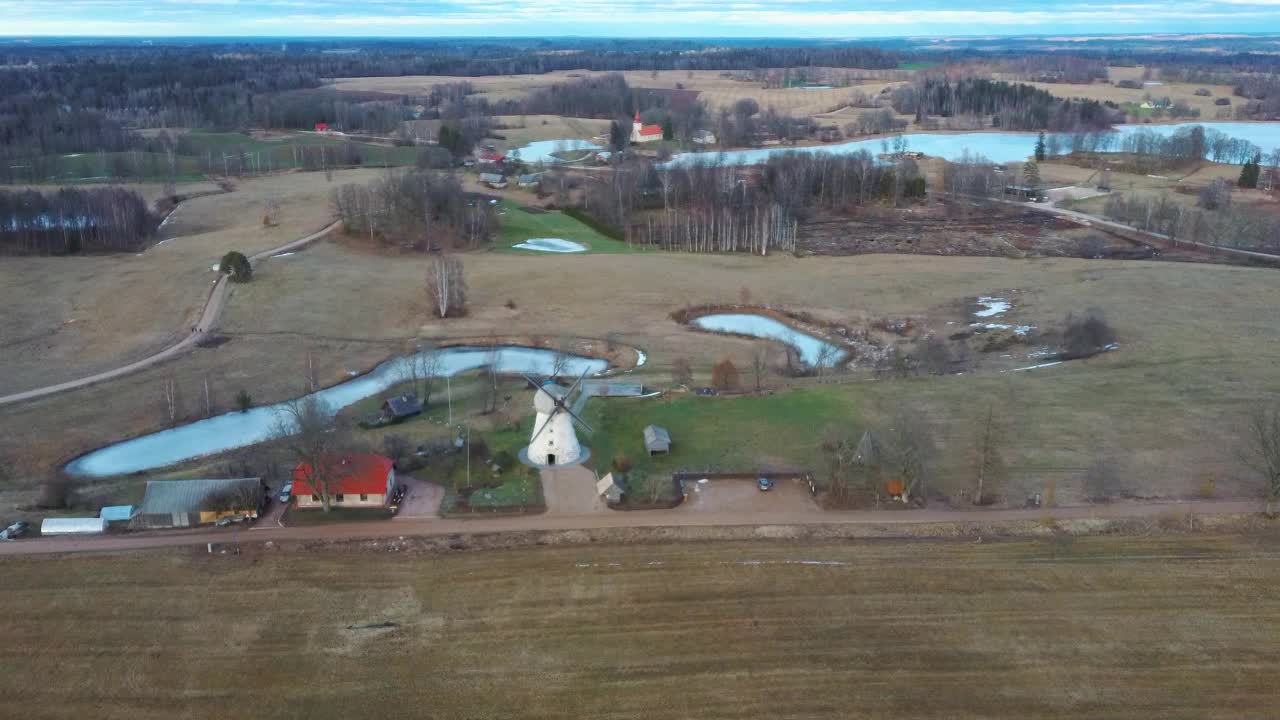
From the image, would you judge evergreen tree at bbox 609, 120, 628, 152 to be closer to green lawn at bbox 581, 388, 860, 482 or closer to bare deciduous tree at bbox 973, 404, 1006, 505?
green lawn at bbox 581, 388, 860, 482

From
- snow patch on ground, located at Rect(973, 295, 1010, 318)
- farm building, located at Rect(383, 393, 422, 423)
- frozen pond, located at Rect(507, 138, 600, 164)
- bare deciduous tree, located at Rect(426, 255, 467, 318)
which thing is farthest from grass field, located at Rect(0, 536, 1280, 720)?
frozen pond, located at Rect(507, 138, 600, 164)

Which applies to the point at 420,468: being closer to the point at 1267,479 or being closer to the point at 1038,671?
the point at 1038,671

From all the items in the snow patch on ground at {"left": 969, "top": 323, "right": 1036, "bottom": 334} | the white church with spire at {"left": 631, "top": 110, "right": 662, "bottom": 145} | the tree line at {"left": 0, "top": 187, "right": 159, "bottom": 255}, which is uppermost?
the white church with spire at {"left": 631, "top": 110, "right": 662, "bottom": 145}

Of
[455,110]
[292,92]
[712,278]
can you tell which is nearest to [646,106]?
[455,110]

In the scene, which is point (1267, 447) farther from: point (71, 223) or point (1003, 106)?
point (1003, 106)

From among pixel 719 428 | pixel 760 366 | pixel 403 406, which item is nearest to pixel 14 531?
pixel 403 406
